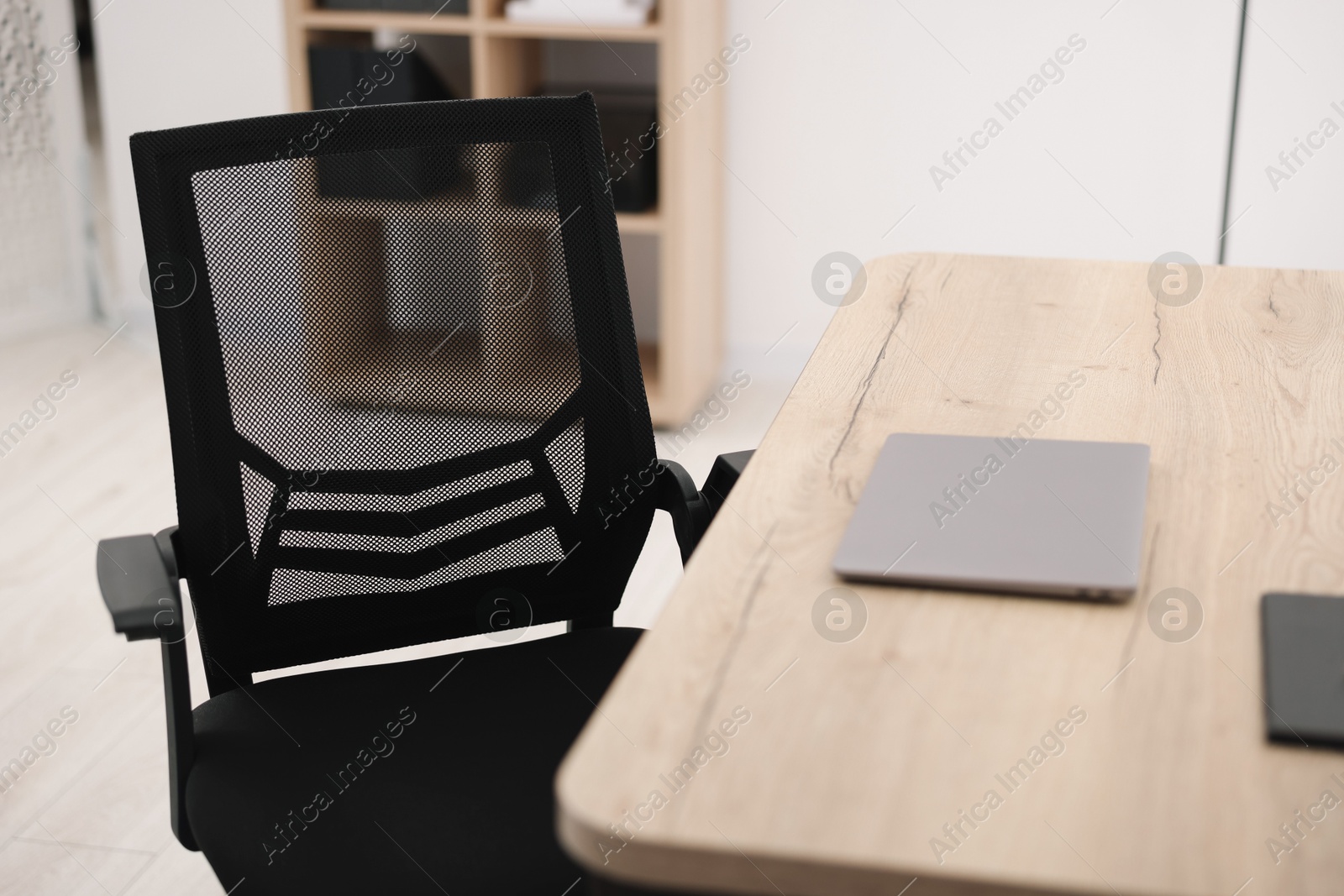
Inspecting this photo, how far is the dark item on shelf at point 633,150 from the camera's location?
9.19 ft

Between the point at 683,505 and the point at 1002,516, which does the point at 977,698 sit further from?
the point at 683,505

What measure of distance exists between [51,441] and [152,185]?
2.14 meters

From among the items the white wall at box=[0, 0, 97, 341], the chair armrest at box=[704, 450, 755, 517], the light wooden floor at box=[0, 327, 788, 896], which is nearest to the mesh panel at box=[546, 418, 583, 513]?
the chair armrest at box=[704, 450, 755, 517]

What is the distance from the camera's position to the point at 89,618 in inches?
88.2

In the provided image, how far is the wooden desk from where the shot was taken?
0.58m

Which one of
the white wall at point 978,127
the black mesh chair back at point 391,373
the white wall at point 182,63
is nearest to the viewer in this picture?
the black mesh chair back at point 391,373

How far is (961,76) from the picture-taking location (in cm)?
292

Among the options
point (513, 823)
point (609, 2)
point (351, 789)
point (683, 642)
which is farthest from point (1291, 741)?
point (609, 2)

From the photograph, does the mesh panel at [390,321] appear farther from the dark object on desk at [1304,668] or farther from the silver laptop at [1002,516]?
the dark object on desk at [1304,668]

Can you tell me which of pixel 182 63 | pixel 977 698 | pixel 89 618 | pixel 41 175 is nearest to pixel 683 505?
pixel 977 698

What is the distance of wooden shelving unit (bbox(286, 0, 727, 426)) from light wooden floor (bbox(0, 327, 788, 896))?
203 mm

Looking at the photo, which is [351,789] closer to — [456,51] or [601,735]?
[601,735]

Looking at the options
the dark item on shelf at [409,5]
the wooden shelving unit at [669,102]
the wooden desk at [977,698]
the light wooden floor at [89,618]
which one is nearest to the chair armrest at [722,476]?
the wooden desk at [977,698]

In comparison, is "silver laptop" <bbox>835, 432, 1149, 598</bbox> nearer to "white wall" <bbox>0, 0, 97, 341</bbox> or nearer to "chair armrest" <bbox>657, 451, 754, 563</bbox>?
"chair armrest" <bbox>657, 451, 754, 563</bbox>
